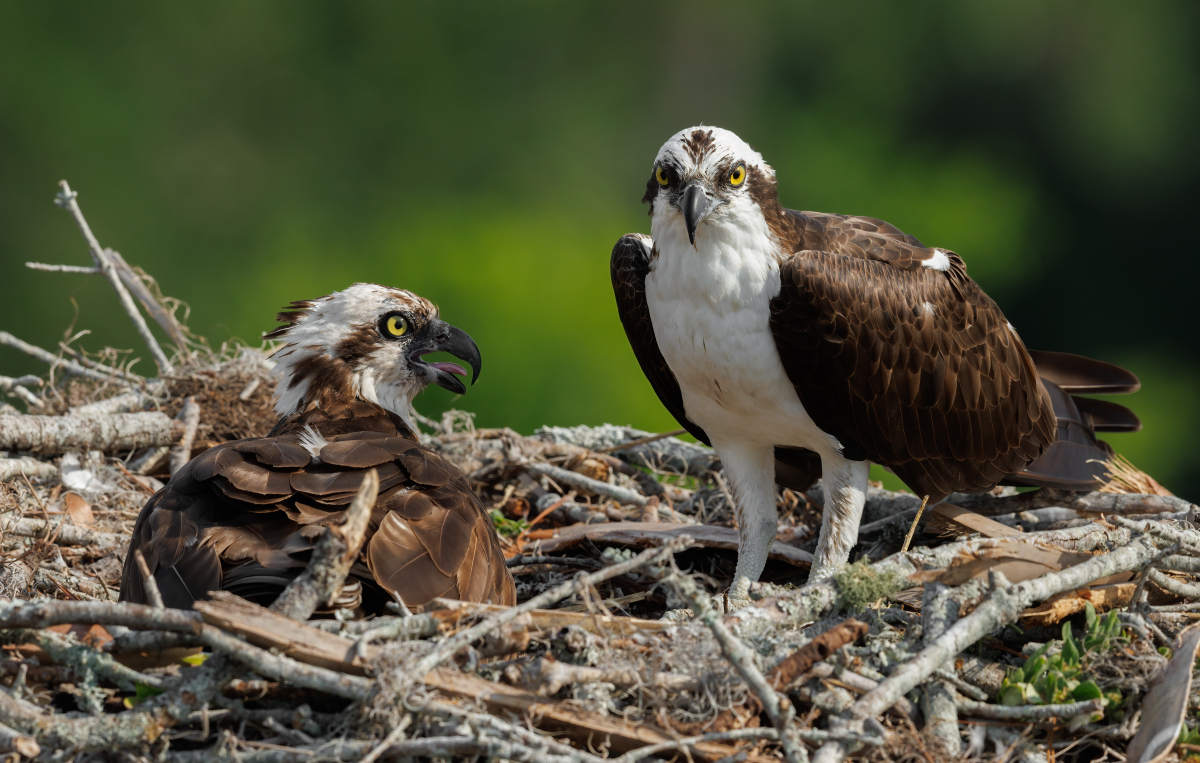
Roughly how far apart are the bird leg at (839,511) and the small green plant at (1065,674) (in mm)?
1001

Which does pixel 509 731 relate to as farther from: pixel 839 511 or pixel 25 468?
pixel 25 468

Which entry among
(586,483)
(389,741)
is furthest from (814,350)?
(389,741)

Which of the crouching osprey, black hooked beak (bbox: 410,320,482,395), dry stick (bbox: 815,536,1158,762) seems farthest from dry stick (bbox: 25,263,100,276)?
dry stick (bbox: 815,536,1158,762)

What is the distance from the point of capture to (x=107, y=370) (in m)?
4.32

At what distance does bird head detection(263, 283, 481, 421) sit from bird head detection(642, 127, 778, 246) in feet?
3.30

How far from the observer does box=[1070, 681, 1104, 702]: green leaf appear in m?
2.12

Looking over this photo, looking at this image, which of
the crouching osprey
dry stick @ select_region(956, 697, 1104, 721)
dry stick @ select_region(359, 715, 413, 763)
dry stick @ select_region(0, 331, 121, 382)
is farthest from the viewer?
dry stick @ select_region(0, 331, 121, 382)

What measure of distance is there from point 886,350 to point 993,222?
38.2 feet

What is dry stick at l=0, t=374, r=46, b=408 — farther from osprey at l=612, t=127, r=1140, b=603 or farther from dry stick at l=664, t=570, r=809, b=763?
dry stick at l=664, t=570, r=809, b=763

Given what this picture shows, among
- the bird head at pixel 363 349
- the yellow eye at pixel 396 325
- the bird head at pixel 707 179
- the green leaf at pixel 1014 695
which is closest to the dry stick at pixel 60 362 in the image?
the bird head at pixel 363 349

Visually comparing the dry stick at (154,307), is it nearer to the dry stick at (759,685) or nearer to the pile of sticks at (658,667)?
the pile of sticks at (658,667)

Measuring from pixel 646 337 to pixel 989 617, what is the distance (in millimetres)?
1585

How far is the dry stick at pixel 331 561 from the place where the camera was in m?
1.89

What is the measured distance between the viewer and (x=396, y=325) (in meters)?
3.75
